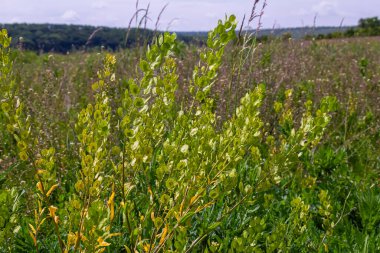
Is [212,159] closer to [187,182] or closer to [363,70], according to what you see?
[187,182]

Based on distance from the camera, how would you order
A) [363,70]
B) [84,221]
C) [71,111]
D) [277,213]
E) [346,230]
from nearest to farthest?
[84,221] < [346,230] < [277,213] < [71,111] < [363,70]

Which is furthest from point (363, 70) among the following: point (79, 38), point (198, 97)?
point (79, 38)

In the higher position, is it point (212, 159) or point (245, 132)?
point (245, 132)

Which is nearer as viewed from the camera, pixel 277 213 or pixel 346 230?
pixel 346 230

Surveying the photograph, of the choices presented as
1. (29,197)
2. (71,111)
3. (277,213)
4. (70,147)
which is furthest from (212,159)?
(71,111)

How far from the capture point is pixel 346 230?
2135mm

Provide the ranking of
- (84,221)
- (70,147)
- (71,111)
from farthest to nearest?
(71,111) < (70,147) < (84,221)

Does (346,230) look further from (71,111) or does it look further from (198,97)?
(71,111)

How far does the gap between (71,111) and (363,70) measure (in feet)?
11.1

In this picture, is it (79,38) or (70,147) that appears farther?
(79,38)

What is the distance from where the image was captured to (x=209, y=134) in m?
1.54

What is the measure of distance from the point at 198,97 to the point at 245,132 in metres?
0.19

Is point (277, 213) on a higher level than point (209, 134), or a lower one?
lower

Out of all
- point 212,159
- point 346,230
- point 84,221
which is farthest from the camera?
point 346,230
